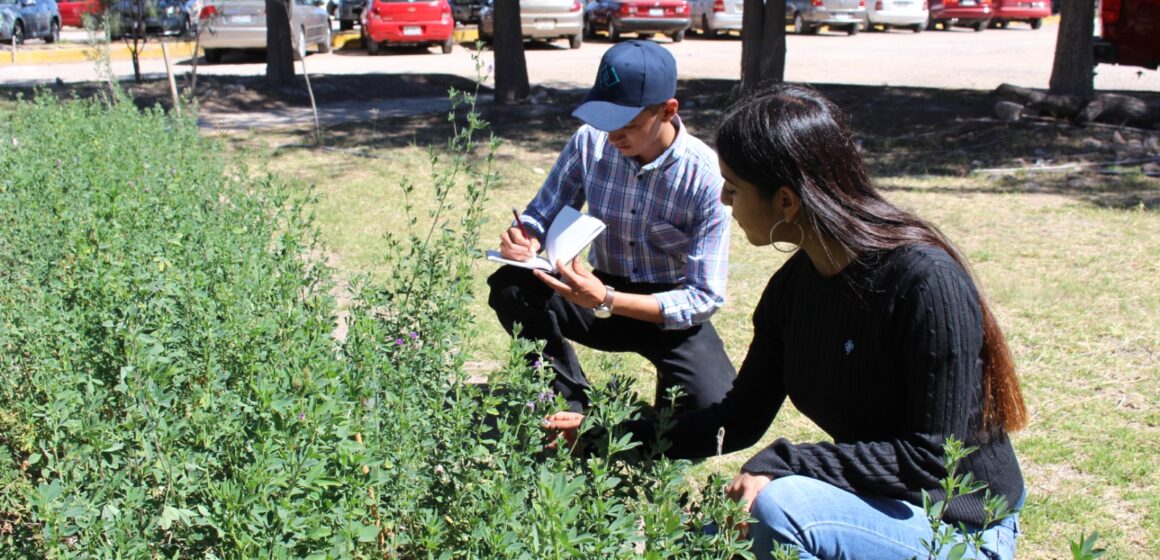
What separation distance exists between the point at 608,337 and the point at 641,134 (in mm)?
740

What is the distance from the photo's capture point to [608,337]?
3787mm

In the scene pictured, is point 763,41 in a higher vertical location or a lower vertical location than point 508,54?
higher

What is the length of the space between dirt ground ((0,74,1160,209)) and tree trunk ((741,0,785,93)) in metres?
0.36

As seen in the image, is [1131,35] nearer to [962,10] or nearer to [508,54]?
[508,54]

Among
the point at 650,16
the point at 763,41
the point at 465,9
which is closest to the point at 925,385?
the point at 763,41

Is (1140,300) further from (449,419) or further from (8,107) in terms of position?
(8,107)

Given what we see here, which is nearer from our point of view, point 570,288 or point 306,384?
point 306,384

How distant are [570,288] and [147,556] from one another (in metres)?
1.60

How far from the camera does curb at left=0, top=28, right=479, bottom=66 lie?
2222 cm

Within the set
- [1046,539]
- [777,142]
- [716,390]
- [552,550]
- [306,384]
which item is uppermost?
[777,142]

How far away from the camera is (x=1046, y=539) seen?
3.54 metres

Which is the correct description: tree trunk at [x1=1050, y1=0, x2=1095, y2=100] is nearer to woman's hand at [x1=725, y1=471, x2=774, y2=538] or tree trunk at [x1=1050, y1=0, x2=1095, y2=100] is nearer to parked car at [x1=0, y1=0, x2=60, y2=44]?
woman's hand at [x1=725, y1=471, x2=774, y2=538]

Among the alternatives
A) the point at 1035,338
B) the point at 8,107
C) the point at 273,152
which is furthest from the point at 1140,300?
the point at 8,107

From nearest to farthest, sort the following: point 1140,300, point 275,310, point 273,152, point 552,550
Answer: point 552,550
point 275,310
point 1140,300
point 273,152
